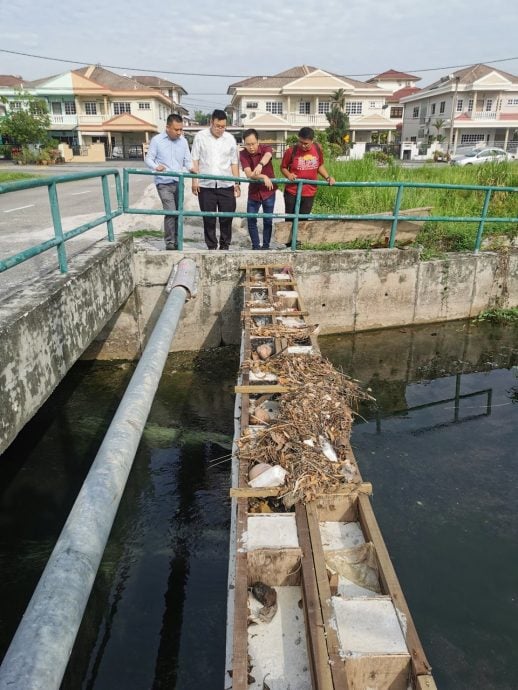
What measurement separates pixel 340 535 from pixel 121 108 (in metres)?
48.1

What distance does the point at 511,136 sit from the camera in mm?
48281

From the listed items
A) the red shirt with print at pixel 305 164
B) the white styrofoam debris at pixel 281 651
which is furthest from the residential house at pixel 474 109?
the white styrofoam debris at pixel 281 651

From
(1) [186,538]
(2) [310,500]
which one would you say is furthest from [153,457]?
(2) [310,500]

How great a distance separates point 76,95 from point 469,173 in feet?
131

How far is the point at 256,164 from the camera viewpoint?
6645 mm

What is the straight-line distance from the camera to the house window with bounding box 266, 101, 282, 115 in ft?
154

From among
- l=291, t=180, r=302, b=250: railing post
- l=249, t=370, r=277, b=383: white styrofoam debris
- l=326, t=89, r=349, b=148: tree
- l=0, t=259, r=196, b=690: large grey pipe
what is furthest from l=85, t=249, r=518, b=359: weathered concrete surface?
l=326, t=89, r=349, b=148: tree

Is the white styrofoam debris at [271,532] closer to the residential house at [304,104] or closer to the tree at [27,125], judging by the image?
the tree at [27,125]

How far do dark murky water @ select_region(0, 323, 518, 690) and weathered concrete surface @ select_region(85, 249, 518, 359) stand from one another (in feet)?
2.13

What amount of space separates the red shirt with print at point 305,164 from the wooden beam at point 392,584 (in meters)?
5.30

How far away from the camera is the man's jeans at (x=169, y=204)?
6.54m

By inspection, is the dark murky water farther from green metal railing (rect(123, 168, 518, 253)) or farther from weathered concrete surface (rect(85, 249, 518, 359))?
green metal railing (rect(123, 168, 518, 253))

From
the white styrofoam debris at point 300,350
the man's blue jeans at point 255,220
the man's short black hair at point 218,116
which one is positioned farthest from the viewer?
the man's blue jeans at point 255,220

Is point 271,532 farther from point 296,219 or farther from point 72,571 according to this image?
point 296,219
